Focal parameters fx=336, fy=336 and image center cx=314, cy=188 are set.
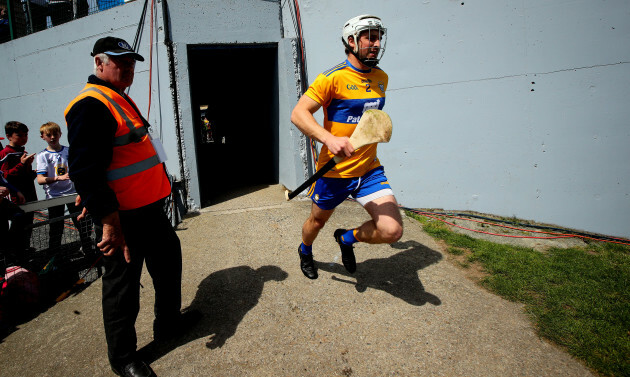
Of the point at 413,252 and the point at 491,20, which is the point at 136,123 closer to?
the point at 413,252

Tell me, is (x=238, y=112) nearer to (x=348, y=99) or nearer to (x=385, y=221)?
(x=348, y=99)

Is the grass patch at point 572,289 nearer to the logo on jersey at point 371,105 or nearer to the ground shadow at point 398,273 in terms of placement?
the ground shadow at point 398,273

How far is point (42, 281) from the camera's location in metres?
3.27

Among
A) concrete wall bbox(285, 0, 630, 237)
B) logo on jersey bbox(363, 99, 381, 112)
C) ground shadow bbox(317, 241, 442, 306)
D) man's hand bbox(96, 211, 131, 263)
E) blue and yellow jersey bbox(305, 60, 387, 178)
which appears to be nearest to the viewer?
man's hand bbox(96, 211, 131, 263)

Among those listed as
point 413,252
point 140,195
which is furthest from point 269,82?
point 140,195

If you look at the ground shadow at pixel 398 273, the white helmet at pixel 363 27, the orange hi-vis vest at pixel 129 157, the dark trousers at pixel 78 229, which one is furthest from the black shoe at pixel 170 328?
the white helmet at pixel 363 27

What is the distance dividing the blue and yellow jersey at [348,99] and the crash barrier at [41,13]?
4725 mm

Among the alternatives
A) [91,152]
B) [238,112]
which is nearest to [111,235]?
[91,152]

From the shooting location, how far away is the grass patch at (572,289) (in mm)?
2318

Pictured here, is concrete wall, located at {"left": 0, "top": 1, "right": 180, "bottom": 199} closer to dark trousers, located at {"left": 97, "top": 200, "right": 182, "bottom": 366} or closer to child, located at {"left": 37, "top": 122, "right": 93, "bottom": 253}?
child, located at {"left": 37, "top": 122, "right": 93, "bottom": 253}

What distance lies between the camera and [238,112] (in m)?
11.3

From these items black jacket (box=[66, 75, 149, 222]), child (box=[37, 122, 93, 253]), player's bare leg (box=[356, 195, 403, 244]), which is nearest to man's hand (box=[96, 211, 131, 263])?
black jacket (box=[66, 75, 149, 222])

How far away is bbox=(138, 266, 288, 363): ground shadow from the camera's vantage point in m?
2.50

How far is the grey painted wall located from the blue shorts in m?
2.35
